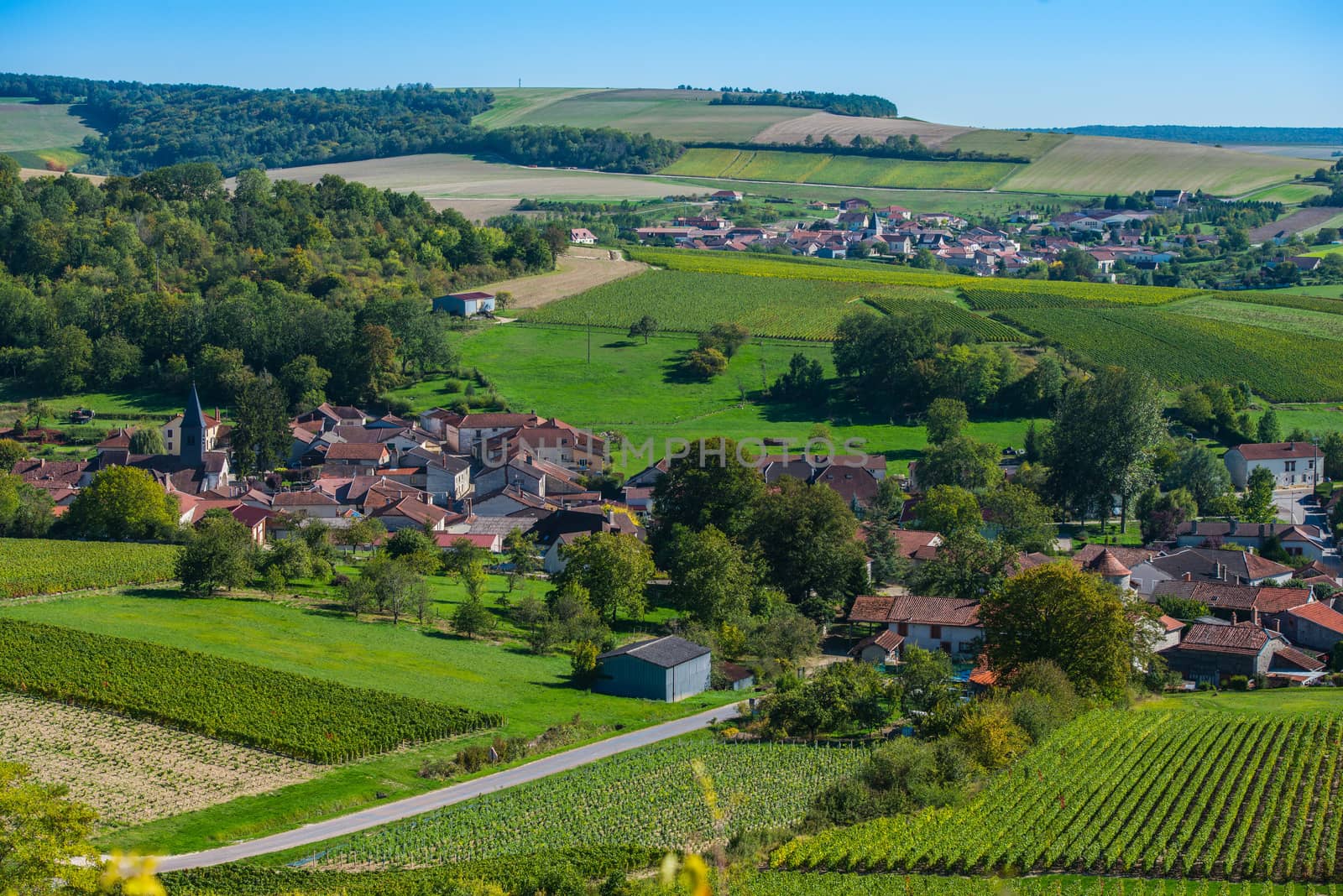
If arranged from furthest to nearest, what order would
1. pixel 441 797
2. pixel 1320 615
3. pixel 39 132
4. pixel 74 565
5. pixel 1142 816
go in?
1. pixel 39 132
2. pixel 74 565
3. pixel 1320 615
4. pixel 441 797
5. pixel 1142 816

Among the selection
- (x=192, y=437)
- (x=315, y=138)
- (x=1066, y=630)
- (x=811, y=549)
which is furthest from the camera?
(x=315, y=138)

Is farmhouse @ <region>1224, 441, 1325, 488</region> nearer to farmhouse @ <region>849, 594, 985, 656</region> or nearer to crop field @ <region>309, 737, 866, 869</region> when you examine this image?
farmhouse @ <region>849, 594, 985, 656</region>

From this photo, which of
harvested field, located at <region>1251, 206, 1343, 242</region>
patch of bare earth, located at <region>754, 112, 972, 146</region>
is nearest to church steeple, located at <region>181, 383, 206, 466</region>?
harvested field, located at <region>1251, 206, 1343, 242</region>

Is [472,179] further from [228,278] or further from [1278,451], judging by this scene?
[1278,451]

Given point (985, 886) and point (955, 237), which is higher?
point (955, 237)

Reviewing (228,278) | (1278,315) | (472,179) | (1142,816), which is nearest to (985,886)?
(1142,816)

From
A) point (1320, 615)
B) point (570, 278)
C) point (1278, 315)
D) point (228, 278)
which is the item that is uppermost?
point (228, 278)

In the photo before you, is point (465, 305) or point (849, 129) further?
point (849, 129)

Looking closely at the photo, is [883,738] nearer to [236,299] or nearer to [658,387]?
[658,387]
